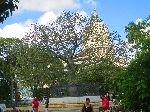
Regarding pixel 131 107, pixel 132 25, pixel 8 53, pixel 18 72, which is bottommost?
pixel 131 107

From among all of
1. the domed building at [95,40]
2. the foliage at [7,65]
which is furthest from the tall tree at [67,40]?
the foliage at [7,65]

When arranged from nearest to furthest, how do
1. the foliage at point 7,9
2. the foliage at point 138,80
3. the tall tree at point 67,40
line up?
the foliage at point 7,9 → the foliage at point 138,80 → the tall tree at point 67,40

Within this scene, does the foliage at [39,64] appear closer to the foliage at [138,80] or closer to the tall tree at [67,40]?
the tall tree at [67,40]

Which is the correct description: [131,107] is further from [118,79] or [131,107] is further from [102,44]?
[102,44]

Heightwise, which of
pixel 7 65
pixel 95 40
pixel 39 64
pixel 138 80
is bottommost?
pixel 138 80

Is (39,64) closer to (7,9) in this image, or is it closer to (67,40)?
(67,40)

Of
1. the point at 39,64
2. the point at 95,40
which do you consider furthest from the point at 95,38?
the point at 39,64

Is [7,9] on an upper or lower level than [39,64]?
lower

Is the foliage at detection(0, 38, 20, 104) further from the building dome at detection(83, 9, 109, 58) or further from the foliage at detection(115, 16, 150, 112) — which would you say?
the foliage at detection(115, 16, 150, 112)

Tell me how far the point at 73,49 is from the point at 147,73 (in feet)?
105

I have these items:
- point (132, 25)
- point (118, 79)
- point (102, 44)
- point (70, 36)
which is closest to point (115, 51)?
point (102, 44)

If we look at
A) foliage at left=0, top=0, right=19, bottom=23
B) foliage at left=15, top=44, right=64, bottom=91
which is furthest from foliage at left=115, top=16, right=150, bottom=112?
foliage at left=15, top=44, right=64, bottom=91

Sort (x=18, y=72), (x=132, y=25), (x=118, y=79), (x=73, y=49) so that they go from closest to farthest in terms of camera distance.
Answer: (x=118, y=79) → (x=132, y=25) → (x=73, y=49) → (x=18, y=72)

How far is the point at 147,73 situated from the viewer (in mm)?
15141
